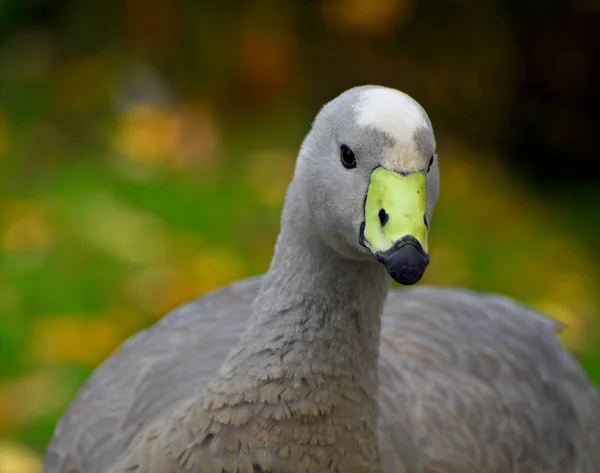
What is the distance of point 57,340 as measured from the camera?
118 inches

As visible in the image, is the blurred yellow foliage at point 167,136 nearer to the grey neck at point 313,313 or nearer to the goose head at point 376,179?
the grey neck at point 313,313

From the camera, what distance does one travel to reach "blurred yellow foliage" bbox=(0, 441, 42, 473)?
8.33ft

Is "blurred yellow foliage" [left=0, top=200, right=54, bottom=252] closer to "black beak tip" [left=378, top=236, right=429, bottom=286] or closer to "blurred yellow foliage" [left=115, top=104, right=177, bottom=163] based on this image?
Result: "blurred yellow foliage" [left=115, top=104, right=177, bottom=163]

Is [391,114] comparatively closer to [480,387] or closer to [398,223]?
[398,223]

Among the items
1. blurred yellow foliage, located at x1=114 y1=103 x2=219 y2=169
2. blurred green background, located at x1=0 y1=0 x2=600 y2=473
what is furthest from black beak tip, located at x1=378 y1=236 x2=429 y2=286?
blurred yellow foliage, located at x1=114 y1=103 x2=219 y2=169

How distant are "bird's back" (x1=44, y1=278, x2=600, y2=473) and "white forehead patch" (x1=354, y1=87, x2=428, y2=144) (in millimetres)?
625

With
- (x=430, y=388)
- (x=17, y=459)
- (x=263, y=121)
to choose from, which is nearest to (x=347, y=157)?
(x=430, y=388)

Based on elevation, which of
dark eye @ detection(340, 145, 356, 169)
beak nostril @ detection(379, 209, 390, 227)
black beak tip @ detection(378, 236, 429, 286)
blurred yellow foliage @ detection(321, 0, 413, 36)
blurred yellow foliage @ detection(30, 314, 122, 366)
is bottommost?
blurred yellow foliage @ detection(30, 314, 122, 366)

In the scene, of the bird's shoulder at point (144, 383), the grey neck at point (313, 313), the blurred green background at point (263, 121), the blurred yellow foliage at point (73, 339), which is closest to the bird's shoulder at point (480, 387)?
the grey neck at point (313, 313)

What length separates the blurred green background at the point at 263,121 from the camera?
3602mm

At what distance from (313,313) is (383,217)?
1.02 ft

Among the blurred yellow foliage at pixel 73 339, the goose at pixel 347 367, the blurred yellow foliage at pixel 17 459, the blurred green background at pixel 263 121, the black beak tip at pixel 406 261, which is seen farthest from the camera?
the blurred green background at pixel 263 121

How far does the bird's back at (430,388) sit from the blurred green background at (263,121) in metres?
1.32

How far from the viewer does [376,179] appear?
1.24 m
